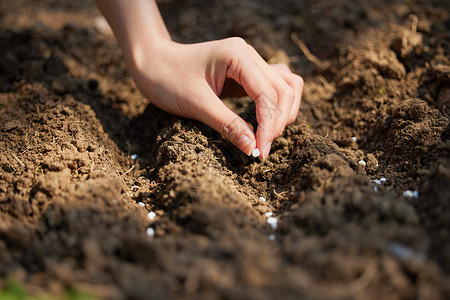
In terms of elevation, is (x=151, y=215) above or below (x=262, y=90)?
below

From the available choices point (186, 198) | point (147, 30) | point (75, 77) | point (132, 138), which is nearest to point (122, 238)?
point (186, 198)

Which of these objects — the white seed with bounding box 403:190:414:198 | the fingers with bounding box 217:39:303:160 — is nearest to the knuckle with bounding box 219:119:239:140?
the fingers with bounding box 217:39:303:160

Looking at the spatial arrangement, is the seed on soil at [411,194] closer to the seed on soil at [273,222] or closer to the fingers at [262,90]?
the seed on soil at [273,222]

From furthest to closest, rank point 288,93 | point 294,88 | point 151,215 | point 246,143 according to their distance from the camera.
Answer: point 294,88 < point 288,93 < point 246,143 < point 151,215

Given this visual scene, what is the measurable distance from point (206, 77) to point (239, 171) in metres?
0.64

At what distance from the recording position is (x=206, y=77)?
215 cm

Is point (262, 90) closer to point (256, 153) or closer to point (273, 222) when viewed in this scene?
point (256, 153)

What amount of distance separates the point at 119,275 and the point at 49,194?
68 cm

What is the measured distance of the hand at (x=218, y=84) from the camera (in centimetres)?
201

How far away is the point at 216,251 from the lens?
4.45ft

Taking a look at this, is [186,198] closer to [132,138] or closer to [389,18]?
[132,138]

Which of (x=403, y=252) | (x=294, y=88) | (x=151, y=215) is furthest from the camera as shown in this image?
(x=294, y=88)

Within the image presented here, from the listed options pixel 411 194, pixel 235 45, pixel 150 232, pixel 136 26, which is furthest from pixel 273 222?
pixel 136 26

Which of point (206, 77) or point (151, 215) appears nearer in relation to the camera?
point (151, 215)
